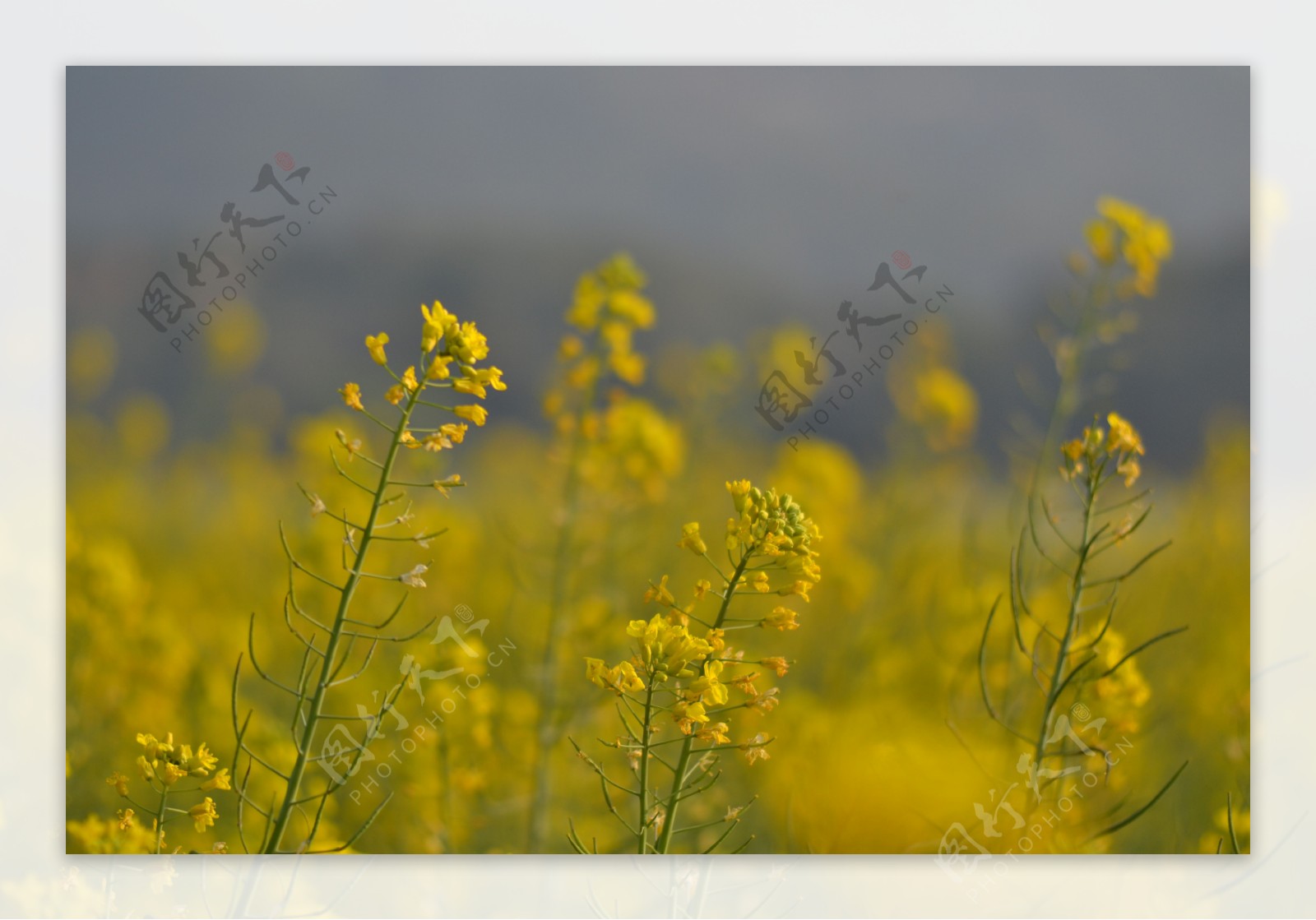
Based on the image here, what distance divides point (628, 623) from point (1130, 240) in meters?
1.33

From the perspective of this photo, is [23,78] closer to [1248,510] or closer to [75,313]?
[75,313]

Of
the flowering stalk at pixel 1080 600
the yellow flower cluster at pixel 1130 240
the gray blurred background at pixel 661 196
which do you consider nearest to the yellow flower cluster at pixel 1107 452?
the flowering stalk at pixel 1080 600

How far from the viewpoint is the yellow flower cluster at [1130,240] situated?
2236 mm

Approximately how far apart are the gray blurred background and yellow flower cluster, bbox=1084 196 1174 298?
0.09ft

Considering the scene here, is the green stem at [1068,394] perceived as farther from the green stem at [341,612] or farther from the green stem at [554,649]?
the green stem at [341,612]

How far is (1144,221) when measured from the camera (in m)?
2.25

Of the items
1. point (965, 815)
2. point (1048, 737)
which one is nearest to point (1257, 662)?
point (1048, 737)

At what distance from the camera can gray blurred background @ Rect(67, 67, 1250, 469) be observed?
7.30 ft

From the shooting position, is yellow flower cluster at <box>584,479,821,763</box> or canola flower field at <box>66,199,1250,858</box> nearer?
yellow flower cluster at <box>584,479,821,763</box>

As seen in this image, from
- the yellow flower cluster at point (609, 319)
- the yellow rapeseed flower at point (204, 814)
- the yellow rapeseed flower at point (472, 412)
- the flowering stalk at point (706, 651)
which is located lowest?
the yellow rapeseed flower at point (204, 814)

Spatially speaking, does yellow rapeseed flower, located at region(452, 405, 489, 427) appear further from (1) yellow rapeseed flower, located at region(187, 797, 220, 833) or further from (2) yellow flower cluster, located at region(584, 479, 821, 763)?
(1) yellow rapeseed flower, located at region(187, 797, 220, 833)

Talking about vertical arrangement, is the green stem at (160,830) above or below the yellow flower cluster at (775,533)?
below

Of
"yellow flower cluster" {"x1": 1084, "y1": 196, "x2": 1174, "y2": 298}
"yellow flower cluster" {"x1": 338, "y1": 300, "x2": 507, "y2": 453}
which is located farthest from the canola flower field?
"yellow flower cluster" {"x1": 338, "y1": 300, "x2": 507, "y2": 453}

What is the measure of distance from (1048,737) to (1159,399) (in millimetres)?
761
